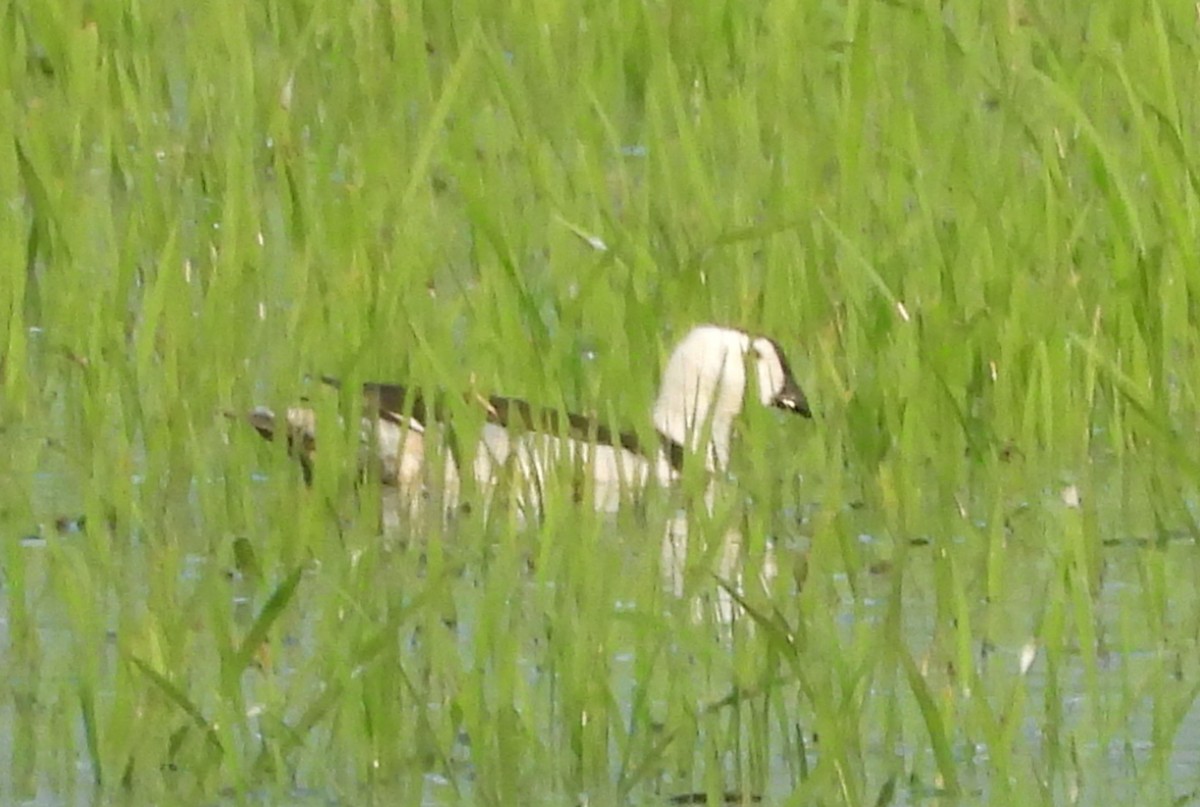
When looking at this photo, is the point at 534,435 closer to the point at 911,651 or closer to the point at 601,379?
the point at 601,379

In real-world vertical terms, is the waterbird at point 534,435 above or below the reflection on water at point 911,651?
above

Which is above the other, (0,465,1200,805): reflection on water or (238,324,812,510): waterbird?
(238,324,812,510): waterbird

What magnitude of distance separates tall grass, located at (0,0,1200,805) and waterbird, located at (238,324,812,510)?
0.06m

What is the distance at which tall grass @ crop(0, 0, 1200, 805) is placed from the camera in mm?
4102

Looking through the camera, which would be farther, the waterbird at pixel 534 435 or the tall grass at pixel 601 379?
the waterbird at pixel 534 435

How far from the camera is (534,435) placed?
5.29m

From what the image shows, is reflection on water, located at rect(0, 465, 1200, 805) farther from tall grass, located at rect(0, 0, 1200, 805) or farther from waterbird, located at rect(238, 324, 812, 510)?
waterbird, located at rect(238, 324, 812, 510)

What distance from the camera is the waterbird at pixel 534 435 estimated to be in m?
5.16

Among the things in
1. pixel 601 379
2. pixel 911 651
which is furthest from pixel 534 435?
pixel 911 651

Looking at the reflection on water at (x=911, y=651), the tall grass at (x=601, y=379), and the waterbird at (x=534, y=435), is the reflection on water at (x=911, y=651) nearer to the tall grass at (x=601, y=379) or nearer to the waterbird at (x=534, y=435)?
the tall grass at (x=601, y=379)

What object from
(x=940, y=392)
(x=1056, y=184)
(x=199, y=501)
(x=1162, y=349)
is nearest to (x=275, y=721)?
(x=199, y=501)

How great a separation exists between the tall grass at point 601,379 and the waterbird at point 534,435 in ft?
0.21

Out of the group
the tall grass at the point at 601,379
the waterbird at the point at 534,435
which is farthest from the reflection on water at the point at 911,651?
the waterbird at the point at 534,435

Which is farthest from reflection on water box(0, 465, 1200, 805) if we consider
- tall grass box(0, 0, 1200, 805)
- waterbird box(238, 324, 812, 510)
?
waterbird box(238, 324, 812, 510)
